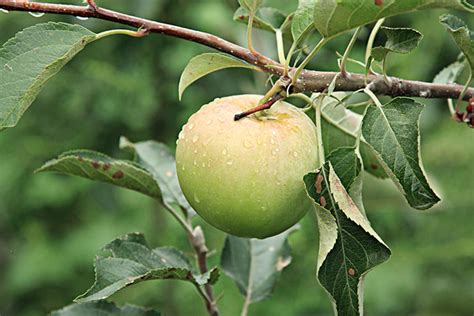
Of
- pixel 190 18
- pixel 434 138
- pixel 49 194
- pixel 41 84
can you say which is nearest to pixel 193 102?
pixel 190 18

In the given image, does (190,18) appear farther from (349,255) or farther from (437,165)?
(349,255)

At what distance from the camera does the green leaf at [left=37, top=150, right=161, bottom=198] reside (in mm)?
1146

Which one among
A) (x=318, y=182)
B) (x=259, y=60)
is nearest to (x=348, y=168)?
(x=318, y=182)

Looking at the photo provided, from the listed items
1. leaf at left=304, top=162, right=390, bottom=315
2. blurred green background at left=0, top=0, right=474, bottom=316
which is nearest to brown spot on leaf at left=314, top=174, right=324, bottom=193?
leaf at left=304, top=162, right=390, bottom=315

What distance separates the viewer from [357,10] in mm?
833

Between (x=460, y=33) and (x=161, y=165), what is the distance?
0.67 meters

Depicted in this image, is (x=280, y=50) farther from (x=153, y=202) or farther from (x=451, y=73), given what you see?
(x=153, y=202)

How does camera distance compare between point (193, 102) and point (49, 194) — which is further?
point (49, 194)

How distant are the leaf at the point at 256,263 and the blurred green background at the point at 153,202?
587mm

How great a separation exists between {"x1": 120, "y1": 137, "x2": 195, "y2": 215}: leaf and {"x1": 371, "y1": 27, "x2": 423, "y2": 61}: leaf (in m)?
0.52

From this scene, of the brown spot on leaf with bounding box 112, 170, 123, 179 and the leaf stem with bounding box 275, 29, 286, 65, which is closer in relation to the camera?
the leaf stem with bounding box 275, 29, 286, 65

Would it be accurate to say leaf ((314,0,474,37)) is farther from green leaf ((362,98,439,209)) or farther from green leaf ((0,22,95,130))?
green leaf ((0,22,95,130))

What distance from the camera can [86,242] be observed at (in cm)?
281

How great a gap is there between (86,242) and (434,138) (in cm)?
136
